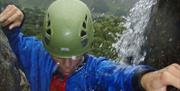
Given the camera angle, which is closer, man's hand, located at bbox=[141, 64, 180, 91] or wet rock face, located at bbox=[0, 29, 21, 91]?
man's hand, located at bbox=[141, 64, 180, 91]

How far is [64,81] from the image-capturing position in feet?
19.5

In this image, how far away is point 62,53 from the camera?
5844 millimetres

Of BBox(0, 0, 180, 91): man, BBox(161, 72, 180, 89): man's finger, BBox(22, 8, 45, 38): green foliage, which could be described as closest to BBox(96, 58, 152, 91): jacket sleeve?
BBox(0, 0, 180, 91): man

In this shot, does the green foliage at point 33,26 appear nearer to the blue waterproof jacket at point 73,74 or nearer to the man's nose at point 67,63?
the blue waterproof jacket at point 73,74

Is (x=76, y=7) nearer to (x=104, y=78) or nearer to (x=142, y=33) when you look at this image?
(x=104, y=78)

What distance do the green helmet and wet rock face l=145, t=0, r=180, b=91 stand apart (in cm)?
419

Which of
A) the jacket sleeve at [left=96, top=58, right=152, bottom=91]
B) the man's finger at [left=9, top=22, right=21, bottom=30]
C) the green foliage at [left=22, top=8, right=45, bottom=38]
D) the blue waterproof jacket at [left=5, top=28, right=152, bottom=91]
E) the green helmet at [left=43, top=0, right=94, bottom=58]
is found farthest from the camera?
the green foliage at [left=22, top=8, right=45, bottom=38]

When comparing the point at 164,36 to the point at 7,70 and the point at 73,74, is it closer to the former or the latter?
the point at 73,74

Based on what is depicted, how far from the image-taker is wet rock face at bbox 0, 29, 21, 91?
5.04 metres

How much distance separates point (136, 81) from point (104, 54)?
13.9m

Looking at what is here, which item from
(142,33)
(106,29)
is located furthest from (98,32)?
(142,33)

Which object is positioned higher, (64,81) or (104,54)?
(64,81)

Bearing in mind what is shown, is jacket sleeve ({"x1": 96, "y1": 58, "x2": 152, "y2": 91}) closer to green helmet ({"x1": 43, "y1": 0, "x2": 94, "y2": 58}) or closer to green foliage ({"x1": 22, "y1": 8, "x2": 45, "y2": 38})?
green helmet ({"x1": 43, "y1": 0, "x2": 94, "y2": 58})

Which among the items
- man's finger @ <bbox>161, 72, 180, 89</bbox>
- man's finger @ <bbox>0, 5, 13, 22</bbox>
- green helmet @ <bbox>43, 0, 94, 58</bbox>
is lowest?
man's finger @ <bbox>161, 72, 180, 89</bbox>
